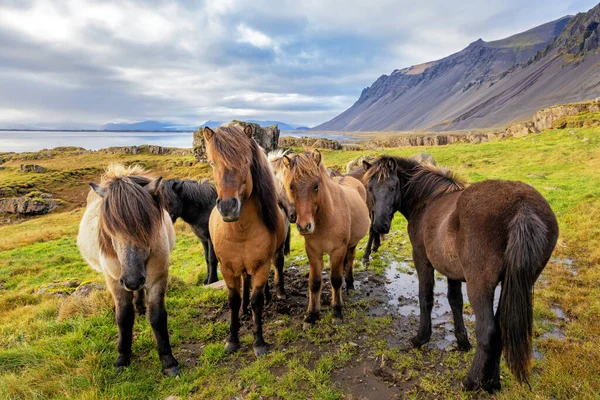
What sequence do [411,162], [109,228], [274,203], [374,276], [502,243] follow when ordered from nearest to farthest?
[502,243]
[109,228]
[274,203]
[411,162]
[374,276]

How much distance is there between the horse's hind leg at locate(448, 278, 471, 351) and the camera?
4.02m

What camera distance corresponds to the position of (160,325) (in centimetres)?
407

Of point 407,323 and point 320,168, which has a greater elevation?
point 320,168

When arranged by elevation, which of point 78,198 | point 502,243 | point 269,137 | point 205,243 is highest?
point 269,137

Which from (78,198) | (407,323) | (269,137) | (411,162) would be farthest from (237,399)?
(78,198)

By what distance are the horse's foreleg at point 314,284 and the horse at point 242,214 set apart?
648 millimetres

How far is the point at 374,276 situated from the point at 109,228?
206 inches

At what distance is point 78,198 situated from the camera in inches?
1411

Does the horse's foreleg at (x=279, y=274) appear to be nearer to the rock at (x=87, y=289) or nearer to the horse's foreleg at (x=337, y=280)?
the horse's foreleg at (x=337, y=280)

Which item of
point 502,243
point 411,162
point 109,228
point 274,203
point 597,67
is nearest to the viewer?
point 502,243

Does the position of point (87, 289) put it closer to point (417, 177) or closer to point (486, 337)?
point (417, 177)

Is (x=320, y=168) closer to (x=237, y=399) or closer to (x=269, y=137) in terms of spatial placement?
(x=237, y=399)

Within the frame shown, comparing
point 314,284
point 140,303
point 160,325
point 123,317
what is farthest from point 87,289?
point 314,284

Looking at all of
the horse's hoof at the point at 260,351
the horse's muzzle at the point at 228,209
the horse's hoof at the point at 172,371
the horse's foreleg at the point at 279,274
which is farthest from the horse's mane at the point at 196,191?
the horse's muzzle at the point at 228,209
